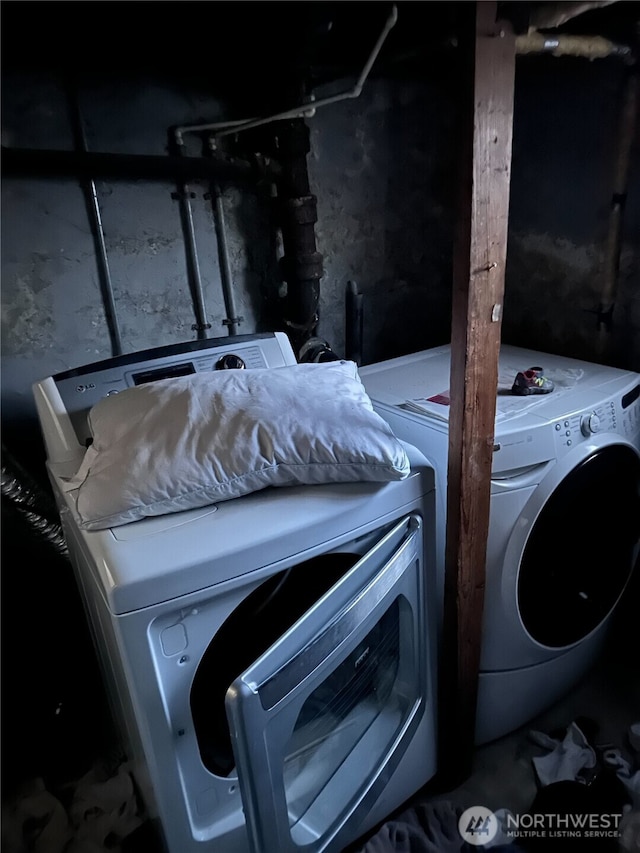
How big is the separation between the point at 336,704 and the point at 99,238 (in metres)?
1.24

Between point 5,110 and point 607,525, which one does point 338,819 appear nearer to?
point 607,525

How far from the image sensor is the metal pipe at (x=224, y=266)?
5.26 ft

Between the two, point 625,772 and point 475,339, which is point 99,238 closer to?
point 475,339

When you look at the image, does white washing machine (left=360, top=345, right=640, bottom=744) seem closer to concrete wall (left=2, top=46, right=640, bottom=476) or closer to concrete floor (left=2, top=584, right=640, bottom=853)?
concrete floor (left=2, top=584, right=640, bottom=853)

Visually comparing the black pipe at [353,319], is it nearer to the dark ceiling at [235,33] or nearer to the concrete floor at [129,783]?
the dark ceiling at [235,33]

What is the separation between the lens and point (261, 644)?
3.60 feet

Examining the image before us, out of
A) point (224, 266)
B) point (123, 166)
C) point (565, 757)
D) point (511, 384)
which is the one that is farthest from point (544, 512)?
point (123, 166)

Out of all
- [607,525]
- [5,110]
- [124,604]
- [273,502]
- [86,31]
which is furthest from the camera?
[607,525]

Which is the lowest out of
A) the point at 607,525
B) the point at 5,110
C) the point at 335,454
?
the point at 607,525

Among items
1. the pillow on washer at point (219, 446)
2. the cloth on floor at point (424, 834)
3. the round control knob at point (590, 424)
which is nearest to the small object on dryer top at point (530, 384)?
the round control knob at point (590, 424)

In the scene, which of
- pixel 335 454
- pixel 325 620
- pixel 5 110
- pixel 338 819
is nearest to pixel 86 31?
pixel 5 110

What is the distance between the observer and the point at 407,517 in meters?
1.09

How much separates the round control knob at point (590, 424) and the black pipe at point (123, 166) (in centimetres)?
106

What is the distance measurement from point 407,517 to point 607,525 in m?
0.75
